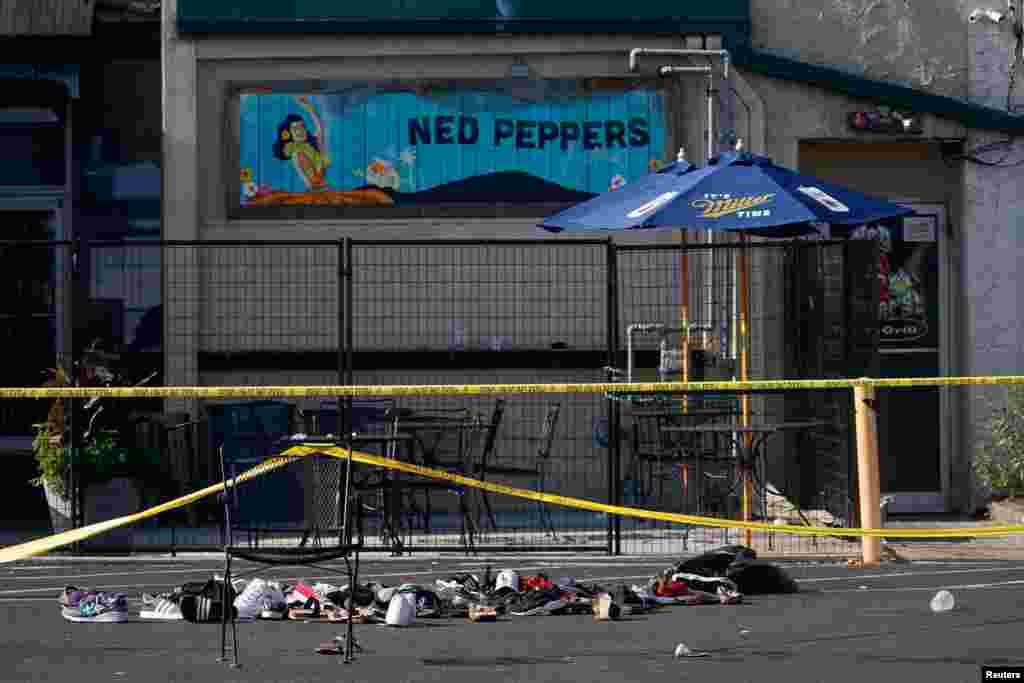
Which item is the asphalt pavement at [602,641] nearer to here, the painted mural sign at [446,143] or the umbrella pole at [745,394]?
the umbrella pole at [745,394]

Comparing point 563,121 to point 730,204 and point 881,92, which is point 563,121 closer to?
point 881,92

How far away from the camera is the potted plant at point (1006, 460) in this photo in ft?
49.6

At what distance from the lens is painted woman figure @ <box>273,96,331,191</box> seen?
16.1 metres

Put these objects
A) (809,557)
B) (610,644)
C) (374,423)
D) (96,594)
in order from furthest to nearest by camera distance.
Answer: (374,423)
(809,557)
(96,594)
(610,644)

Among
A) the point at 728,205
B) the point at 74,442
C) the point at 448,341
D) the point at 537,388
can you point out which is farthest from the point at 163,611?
the point at 448,341

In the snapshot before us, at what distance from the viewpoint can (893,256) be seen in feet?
53.9

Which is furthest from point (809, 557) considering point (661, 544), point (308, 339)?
point (308, 339)

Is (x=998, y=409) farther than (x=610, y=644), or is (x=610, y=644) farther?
(x=998, y=409)

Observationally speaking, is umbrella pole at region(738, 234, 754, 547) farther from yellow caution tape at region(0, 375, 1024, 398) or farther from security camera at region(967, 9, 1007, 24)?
security camera at region(967, 9, 1007, 24)

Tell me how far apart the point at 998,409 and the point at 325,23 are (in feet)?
21.9

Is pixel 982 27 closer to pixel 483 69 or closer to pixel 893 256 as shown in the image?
pixel 893 256

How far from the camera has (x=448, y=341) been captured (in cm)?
1599

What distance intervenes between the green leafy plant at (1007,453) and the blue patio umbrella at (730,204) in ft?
8.67

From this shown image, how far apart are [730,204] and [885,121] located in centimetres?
336
